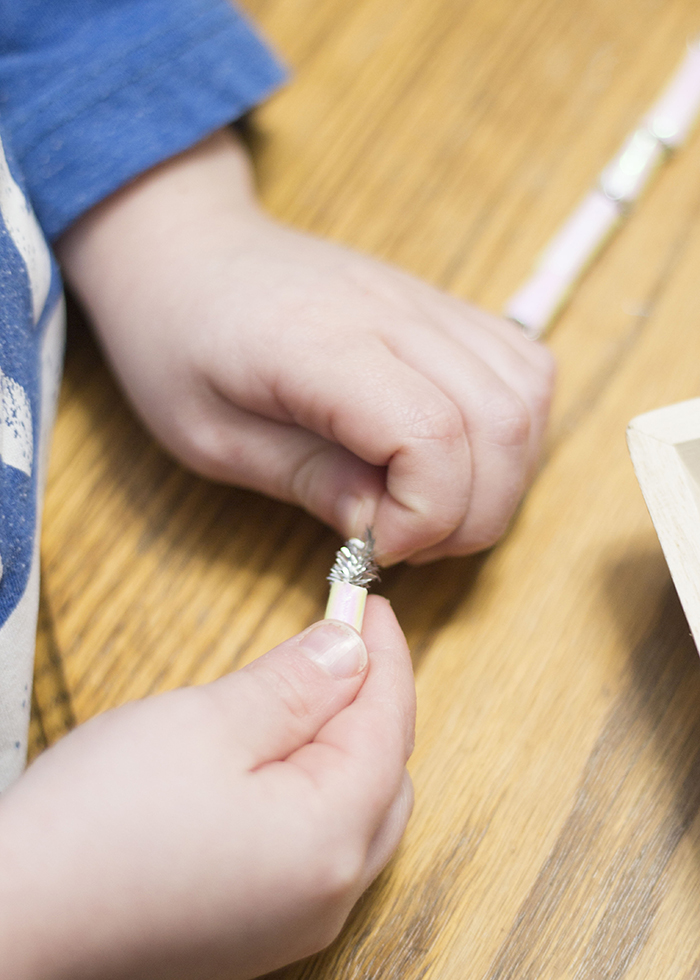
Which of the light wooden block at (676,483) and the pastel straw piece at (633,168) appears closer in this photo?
the light wooden block at (676,483)

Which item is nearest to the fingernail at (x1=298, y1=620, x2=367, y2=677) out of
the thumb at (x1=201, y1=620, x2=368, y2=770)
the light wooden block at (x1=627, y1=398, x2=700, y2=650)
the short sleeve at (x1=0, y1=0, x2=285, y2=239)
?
the thumb at (x1=201, y1=620, x2=368, y2=770)

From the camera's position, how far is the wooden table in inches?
10.8

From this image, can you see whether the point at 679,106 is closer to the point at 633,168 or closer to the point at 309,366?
the point at 633,168

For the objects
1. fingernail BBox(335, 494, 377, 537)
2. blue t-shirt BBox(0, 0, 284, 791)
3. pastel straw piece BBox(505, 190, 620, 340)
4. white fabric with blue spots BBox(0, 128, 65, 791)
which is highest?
pastel straw piece BBox(505, 190, 620, 340)

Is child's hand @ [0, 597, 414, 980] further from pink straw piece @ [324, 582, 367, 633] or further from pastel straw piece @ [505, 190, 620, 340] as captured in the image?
pastel straw piece @ [505, 190, 620, 340]

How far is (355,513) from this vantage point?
305mm

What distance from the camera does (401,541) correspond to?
Result: 29 centimetres

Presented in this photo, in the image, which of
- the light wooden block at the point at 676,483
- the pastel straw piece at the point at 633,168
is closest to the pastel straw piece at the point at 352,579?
the light wooden block at the point at 676,483

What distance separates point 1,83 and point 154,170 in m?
0.07

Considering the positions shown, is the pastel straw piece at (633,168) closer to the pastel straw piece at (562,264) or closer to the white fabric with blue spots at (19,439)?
the pastel straw piece at (562,264)

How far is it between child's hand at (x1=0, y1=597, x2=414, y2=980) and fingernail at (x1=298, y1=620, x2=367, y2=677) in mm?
16

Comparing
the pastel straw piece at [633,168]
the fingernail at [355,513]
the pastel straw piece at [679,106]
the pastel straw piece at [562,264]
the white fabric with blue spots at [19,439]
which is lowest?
the white fabric with blue spots at [19,439]

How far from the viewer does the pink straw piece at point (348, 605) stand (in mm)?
277

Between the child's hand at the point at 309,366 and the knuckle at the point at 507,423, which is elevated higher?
the knuckle at the point at 507,423
